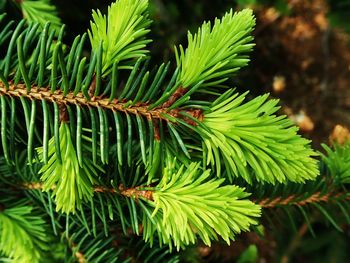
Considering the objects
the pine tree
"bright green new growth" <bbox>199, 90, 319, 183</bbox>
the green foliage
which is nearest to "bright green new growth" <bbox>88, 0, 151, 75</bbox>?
the pine tree

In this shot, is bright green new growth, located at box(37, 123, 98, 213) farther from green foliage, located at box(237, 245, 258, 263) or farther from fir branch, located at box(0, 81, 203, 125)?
green foliage, located at box(237, 245, 258, 263)

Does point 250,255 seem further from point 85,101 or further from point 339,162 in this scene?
point 85,101

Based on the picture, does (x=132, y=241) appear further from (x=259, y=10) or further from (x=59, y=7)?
(x=259, y=10)

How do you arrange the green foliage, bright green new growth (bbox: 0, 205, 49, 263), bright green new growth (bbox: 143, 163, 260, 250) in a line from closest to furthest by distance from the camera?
bright green new growth (bbox: 143, 163, 260, 250) → bright green new growth (bbox: 0, 205, 49, 263) → the green foliage

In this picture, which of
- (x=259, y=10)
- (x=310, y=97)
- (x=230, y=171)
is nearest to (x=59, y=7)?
(x=230, y=171)

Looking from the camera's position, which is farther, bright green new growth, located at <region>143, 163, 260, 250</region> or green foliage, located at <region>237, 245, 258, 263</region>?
green foliage, located at <region>237, 245, 258, 263</region>

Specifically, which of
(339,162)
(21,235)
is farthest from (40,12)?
(339,162)
